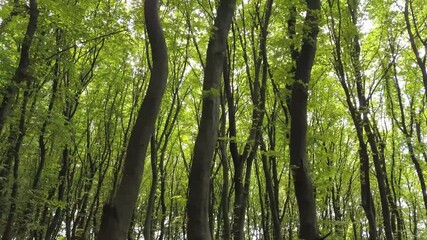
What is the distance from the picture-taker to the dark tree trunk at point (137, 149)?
15.6 ft

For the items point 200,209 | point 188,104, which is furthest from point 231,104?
point 188,104

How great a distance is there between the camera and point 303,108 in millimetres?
5625

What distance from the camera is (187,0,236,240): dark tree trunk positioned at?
16.2ft

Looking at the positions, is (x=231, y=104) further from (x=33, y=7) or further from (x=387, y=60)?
(x=387, y=60)

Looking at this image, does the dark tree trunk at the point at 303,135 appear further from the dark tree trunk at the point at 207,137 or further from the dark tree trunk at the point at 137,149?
the dark tree trunk at the point at 137,149

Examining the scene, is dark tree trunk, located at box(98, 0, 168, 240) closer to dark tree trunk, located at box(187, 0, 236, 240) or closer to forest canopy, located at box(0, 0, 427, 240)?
forest canopy, located at box(0, 0, 427, 240)

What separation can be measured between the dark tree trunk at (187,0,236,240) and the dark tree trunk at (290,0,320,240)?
1137mm

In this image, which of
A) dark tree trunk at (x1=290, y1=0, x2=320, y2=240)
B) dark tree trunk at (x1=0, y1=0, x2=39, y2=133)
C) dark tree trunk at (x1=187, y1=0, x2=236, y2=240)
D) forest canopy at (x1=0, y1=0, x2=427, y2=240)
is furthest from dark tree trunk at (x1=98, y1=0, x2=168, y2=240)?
dark tree trunk at (x1=0, y1=0, x2=39, y2=133)

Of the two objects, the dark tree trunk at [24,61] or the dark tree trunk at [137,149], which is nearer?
the dark tree trunk at [137,149]

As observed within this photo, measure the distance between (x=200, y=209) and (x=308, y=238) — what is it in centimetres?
144

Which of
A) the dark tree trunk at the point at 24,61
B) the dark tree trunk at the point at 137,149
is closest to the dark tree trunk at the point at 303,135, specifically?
the dark tree trunk at the point at 137,149

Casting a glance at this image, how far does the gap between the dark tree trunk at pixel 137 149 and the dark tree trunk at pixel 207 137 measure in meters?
0.67

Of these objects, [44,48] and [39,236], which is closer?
[44,48]

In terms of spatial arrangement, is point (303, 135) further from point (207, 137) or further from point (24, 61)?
point (24, 61)
